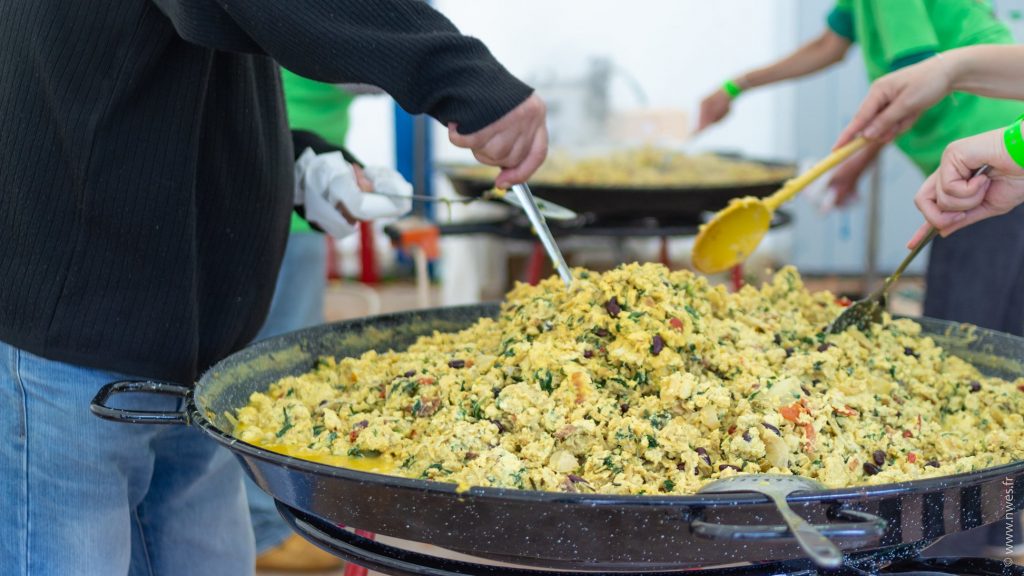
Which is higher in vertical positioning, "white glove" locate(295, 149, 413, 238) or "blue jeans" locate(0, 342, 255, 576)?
"white glove" locate(295, 149, 413, 238)

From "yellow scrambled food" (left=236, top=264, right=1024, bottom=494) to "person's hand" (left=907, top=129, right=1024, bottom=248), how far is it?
218 mm

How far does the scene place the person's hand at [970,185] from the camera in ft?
4.25

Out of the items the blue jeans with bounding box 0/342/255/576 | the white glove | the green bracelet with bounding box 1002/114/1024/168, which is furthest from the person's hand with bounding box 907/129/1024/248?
the blue jeans with bounding box 0/342/255/576

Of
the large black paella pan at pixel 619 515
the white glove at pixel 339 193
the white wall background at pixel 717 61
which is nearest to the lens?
the large black paella pan at pixel 619 515

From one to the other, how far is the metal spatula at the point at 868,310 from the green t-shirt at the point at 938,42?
2.73 feet

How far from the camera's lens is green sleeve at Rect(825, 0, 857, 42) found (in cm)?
295

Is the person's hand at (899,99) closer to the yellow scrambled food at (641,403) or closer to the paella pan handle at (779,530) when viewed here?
the yellow scrambled food at (641,403)

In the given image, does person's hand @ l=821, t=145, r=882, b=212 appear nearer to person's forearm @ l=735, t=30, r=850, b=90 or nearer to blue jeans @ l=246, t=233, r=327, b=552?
person's forearm @ l=735, t=30, r=850, b=90

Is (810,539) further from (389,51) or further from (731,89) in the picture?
(731,89)

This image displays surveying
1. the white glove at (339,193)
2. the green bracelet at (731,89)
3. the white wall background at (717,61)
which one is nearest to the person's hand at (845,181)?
the green bracelet at (731,89)

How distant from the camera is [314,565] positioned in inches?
111

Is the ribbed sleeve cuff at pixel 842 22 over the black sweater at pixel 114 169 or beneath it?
over

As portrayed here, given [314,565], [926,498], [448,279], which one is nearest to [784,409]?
[926,498]

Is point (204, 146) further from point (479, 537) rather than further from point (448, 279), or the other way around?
point (448, 279)
